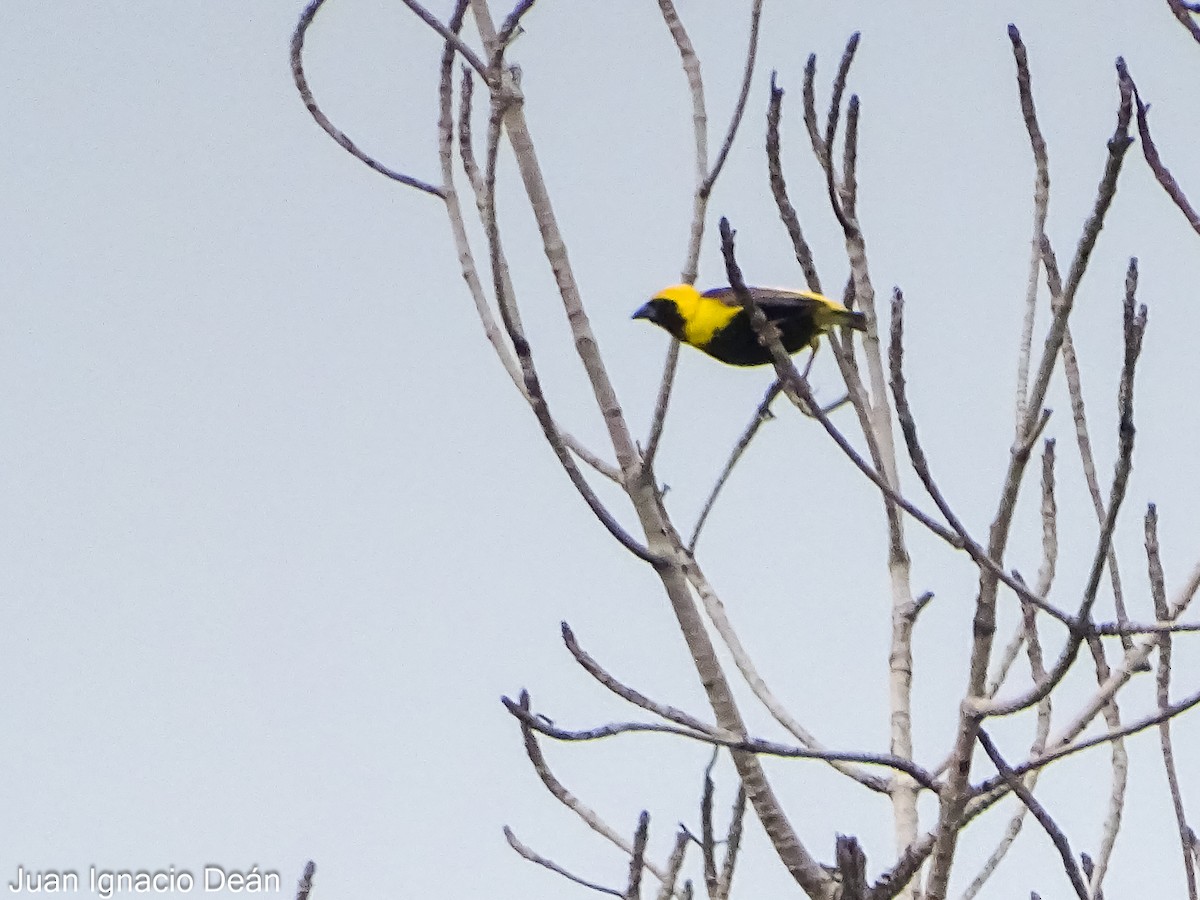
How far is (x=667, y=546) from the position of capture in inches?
103

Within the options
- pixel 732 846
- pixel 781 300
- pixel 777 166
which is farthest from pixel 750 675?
pixel 781 300

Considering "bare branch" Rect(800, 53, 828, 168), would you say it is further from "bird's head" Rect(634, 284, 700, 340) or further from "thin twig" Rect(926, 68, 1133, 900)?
"bird's head" Rect(634, 284, 700, 340)

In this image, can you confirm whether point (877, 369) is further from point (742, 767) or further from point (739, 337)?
point (739, 337)

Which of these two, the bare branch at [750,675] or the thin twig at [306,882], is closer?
the thin twig at [306,882]

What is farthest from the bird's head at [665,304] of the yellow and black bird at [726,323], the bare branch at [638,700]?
the bare branch at [638,700]

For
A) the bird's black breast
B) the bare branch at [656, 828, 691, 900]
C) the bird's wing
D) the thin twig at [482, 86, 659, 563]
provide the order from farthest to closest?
the bird's black breast, the bird's wing, the bare branch at [656, 828, 691, 900], the thin twig at [482, 86, 659, 563]

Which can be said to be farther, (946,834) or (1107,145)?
(946,834)

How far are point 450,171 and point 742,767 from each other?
4.78ft

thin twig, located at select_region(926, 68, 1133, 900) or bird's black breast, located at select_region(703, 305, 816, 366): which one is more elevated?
bird's black breast, located at select_region(703, 305, 816, 366)

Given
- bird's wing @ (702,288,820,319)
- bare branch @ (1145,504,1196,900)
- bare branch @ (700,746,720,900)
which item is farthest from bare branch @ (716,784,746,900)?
bird's wing @ (702,288,820,319)

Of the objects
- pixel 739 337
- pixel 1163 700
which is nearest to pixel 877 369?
pixel 1163 700

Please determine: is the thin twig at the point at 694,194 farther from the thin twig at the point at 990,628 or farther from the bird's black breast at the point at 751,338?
the bird's black breast at the point at 751,338

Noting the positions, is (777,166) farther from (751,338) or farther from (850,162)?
(751,338)

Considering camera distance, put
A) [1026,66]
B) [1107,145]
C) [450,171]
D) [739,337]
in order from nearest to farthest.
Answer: [1107,145]
[1026,66]
[450,171]
[739,337]
